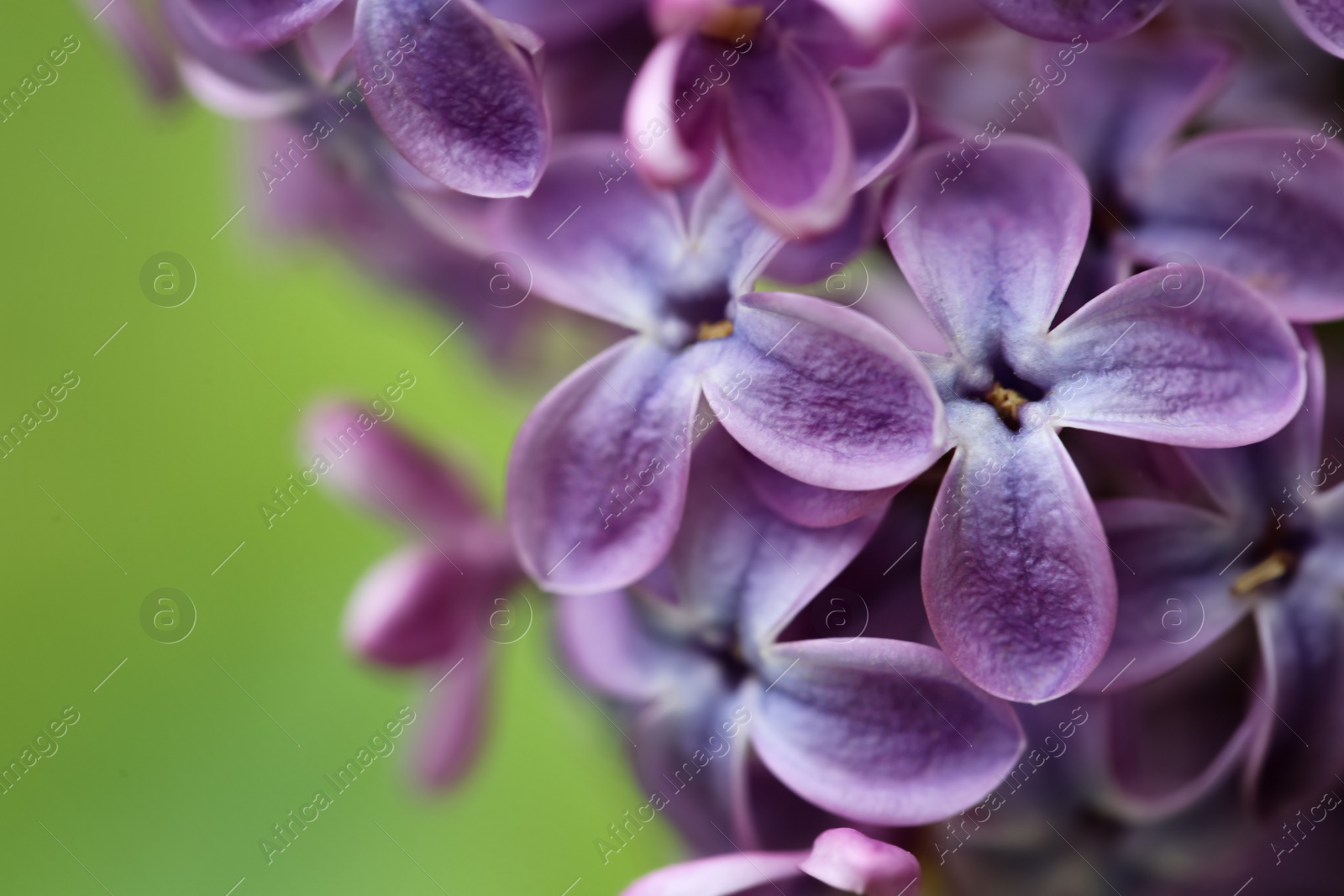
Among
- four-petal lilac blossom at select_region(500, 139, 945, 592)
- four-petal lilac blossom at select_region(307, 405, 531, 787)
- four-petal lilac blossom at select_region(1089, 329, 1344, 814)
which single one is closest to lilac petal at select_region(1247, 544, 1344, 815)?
four-petal lilac blossom at select_region(1089, 329, 1344, 814)

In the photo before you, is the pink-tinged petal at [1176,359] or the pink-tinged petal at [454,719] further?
the pink-tinged petal at [454,719]

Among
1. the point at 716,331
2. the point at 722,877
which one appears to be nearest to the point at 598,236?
the point at 716,331

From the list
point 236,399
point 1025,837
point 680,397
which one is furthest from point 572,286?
point 236,399

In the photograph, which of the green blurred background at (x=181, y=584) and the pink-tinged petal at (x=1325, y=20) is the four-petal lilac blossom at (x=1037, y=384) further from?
the green blurred background at (x=181, y=584)

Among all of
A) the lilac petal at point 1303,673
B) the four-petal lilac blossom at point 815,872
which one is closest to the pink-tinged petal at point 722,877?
the four-petal lilac blossom at point 815,872

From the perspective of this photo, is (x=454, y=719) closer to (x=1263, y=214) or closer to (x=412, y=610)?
(x=412, y=610)

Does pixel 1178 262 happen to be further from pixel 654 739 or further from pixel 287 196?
pixel 287 196
